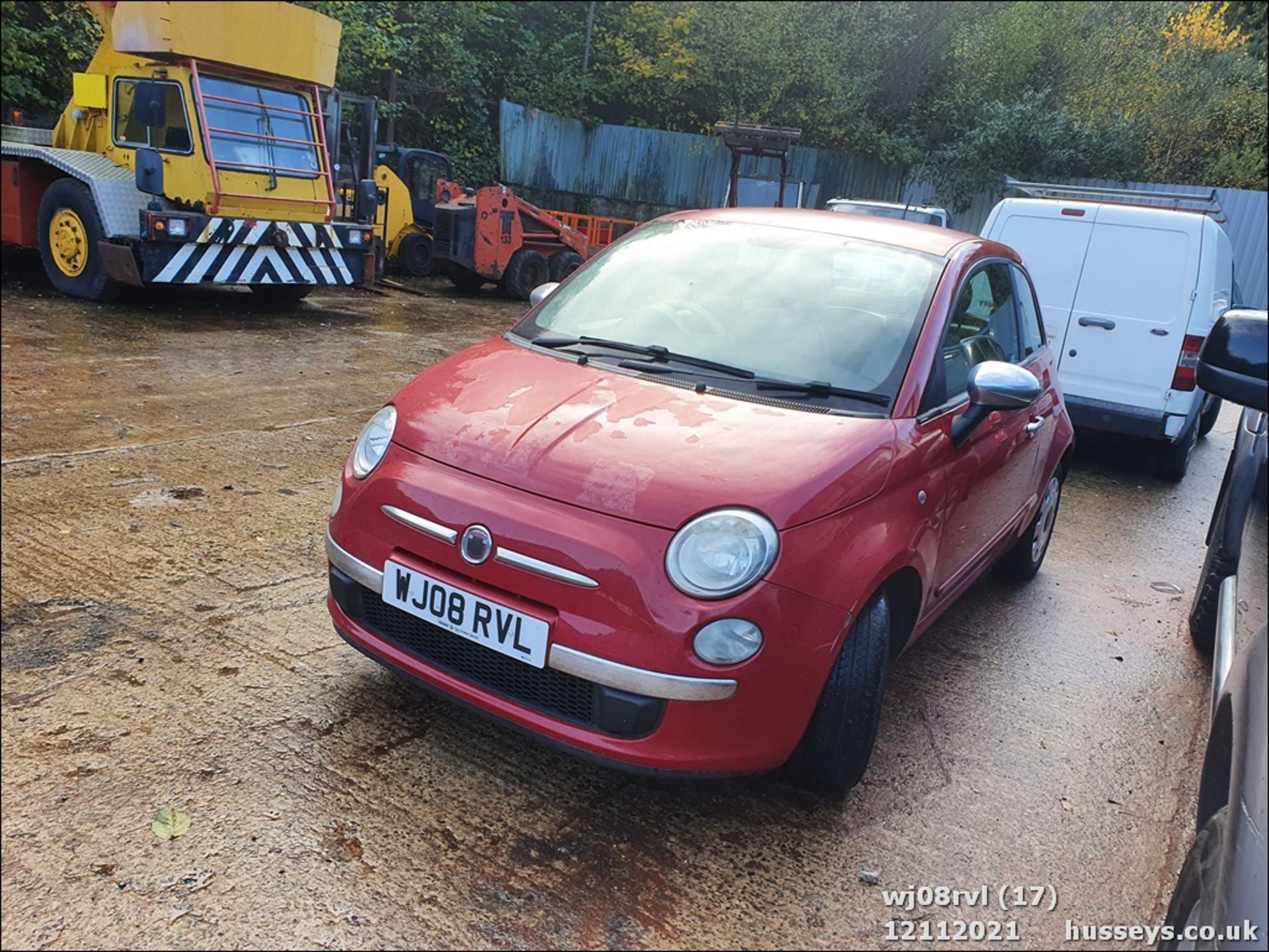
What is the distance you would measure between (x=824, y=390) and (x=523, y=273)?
10.8 m

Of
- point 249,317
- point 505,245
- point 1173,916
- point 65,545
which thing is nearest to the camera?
point 1173,916

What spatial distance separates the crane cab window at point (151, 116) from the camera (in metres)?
8.10

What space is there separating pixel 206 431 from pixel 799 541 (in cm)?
397

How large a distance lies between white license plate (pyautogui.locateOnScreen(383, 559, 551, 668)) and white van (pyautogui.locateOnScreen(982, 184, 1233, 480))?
541 centimetres

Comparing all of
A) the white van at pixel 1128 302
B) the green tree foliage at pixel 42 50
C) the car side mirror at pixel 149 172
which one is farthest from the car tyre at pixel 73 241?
the white van at pixel 1128 302

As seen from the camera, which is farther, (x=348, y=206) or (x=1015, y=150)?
(x=1015, y=150)

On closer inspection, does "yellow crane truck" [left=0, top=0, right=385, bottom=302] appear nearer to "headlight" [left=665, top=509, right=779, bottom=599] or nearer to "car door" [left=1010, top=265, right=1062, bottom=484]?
"car door" [left=1010, top=265, right=1062, bottom=484]

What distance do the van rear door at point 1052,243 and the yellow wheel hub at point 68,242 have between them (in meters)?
7.49

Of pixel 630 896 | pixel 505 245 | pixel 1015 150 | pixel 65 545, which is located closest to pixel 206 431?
pixel 65 545

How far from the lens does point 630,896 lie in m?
2.26

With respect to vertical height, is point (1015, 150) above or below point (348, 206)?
above

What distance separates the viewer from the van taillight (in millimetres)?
6457

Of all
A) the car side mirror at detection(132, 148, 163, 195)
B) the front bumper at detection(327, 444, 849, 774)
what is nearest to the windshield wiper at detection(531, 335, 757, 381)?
the front bumper at detection(327, 444, 849, 774)

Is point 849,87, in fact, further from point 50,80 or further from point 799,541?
point 799,541
